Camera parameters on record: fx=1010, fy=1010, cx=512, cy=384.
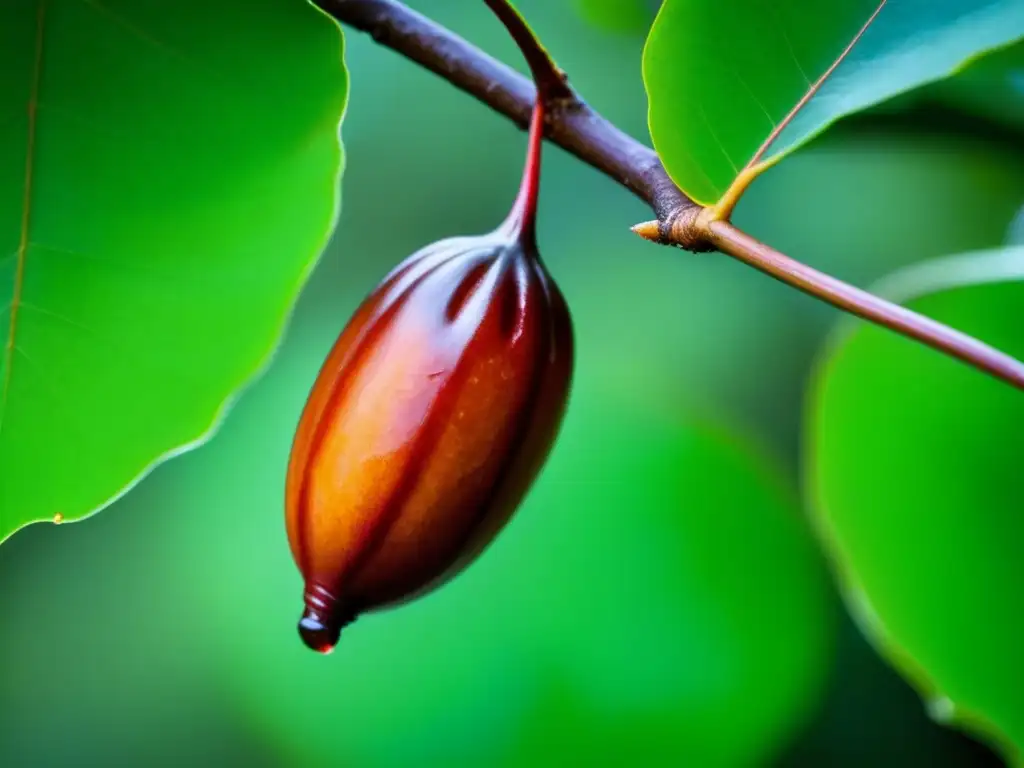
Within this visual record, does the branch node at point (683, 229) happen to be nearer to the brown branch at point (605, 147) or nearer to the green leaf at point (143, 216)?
the brown branch at point (605, 147)

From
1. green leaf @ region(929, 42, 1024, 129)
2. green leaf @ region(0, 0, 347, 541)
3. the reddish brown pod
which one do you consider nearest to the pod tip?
the reddish brown pod

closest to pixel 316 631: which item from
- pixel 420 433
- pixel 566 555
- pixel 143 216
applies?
pixel 420 433

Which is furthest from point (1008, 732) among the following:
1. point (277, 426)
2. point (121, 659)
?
point (121, 659)

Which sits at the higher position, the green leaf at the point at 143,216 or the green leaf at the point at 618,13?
the green leaf at the point at 618,13

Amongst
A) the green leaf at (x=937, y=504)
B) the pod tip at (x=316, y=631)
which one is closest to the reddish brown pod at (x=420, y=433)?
the pod tip at (x=316, y=631)

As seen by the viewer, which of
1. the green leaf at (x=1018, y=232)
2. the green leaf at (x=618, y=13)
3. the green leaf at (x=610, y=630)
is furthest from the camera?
the green leaf at (x=610, y=630)

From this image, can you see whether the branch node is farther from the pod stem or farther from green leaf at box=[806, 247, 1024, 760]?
green leaf at box=[806, 247, 1024, 760]

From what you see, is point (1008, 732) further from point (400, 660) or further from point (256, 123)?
point (400, 660)
